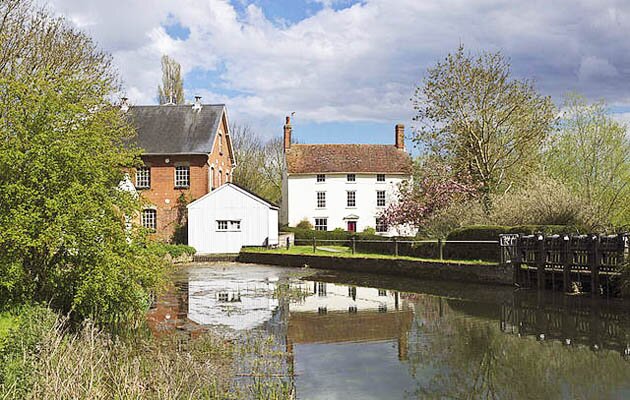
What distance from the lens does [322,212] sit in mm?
54094

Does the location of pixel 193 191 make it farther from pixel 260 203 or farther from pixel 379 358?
pixel 379 358

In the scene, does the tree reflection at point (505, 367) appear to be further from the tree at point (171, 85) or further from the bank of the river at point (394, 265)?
the tree at point (171, 85)

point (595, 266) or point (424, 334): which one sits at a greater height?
point (595, 266)

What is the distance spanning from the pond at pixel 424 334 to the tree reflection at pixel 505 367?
2 centimetres

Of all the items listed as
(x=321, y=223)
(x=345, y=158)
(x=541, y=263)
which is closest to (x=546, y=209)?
(x=541, y=263)

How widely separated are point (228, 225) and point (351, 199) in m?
16.7

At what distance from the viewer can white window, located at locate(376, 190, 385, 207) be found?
5372cm

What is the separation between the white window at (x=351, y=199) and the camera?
53875 millimetres

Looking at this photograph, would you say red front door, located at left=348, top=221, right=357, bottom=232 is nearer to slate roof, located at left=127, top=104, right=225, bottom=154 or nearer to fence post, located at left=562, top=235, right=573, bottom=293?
slate roof, located at left=127, top=104, right=225, bottom=154

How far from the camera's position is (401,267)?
1072 inches

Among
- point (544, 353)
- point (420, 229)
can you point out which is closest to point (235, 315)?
point (544, 353)

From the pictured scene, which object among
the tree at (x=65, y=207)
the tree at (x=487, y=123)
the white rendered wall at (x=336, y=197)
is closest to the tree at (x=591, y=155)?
the tree at (x=487, y=123)

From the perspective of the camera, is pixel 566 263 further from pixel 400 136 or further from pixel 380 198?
pixel 400 136

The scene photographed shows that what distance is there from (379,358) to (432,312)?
5.79 metres
